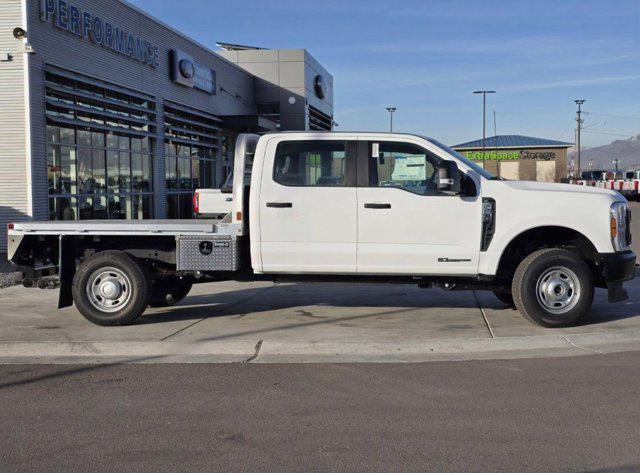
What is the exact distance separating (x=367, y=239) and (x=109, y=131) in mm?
14651

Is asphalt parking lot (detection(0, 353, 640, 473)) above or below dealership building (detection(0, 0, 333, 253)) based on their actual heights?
below

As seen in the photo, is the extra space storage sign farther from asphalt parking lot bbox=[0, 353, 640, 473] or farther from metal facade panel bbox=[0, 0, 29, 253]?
asphalt parking lot bbox=[0, 353, 640, 473]

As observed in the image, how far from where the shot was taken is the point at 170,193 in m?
25.7

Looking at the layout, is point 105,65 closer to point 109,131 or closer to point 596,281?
point 109,131

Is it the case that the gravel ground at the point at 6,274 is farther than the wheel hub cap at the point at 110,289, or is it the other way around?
the gravel ground at the point at 6,274

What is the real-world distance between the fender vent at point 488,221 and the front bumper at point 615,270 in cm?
125

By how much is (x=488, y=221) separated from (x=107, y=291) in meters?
4.52

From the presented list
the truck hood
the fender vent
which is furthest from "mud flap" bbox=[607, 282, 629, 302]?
the fender vent

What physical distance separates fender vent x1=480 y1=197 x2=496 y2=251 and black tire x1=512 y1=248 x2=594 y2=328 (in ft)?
1.66

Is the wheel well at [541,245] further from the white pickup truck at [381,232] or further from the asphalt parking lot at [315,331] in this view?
the asphalt parking lot at [315,331]

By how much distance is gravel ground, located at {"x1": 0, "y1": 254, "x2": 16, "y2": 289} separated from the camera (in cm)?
1246

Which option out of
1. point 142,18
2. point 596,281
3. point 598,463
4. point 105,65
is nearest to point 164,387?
point 598,463

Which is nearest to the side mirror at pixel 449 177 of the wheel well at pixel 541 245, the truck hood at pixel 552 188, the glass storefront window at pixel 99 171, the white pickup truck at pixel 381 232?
the white pickup truck at pixel 381 232

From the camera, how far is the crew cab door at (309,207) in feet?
27.4
